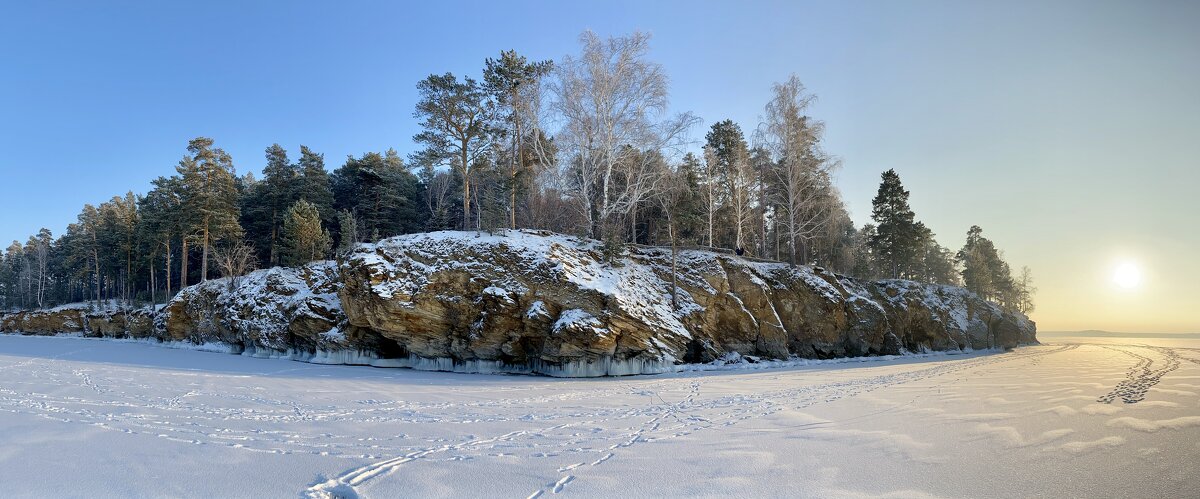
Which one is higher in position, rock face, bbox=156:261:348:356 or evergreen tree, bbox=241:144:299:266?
evergreen tree, bbox=241:144:299:266

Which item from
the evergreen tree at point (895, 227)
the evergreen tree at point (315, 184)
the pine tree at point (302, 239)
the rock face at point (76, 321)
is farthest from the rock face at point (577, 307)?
the rock face at point (76, 321)

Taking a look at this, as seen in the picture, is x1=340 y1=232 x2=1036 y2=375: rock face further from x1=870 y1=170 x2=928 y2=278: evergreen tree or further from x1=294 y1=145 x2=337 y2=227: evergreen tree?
x1=294 y1=145 x2=337 y2=227: evergreen tree

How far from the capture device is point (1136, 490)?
486 cm

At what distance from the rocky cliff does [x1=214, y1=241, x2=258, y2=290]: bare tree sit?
7.35ft

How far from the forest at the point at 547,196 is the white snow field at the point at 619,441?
14.1 m

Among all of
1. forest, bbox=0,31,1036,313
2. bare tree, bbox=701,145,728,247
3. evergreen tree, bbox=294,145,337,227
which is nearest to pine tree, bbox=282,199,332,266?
forest, bbox=0,31,1036,313

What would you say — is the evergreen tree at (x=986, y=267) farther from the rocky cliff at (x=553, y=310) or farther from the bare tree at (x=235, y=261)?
the bare tree at (x=235, y=261)

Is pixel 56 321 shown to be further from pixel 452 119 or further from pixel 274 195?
pixel 452 119

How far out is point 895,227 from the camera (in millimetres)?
38531

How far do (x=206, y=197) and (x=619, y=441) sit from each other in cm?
4363

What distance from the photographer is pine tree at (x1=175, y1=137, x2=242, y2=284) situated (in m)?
36.9

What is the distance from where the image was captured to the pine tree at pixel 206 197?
36875 millimetres

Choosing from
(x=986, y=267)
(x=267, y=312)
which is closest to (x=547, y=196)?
(x=267, y=312)

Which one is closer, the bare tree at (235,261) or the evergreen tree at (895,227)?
the bare tree at (235,261)
